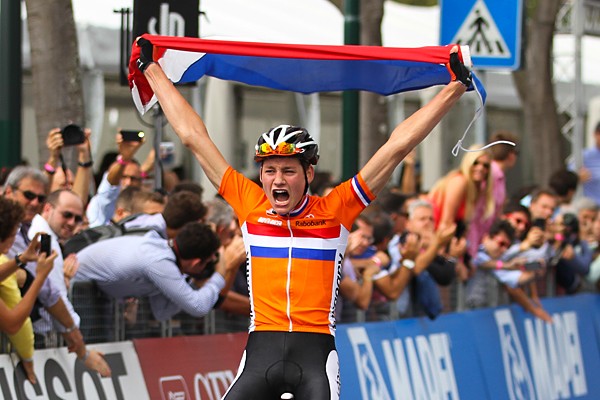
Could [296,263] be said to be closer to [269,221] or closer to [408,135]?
[269,221]

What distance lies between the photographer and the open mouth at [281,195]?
6.96m

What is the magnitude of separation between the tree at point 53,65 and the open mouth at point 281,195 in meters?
4.36

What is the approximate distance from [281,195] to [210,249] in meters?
2.16

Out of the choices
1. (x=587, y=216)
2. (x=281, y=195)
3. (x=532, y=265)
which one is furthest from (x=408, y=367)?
(x=587, y=216)

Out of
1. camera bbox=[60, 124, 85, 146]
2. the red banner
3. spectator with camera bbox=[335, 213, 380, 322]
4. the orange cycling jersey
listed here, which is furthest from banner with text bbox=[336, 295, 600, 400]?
the orange cycling jersey

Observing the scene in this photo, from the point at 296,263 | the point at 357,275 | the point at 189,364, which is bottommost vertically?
the point at 189,364

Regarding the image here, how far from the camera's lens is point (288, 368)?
6930 mm

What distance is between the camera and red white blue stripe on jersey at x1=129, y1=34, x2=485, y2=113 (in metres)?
7.54

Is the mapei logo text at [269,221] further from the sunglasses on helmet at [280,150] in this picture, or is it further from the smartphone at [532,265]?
the smartphone at [532,265]

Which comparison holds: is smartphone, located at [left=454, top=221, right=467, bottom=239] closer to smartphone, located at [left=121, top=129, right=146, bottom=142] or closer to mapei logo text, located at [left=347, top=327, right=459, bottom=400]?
mapei logo text, located at [left=347, top=327, right=459, bottom=400]

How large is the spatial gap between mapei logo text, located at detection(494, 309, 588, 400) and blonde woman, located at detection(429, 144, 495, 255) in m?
1.06

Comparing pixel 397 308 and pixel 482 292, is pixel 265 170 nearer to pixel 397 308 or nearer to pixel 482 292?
pixel 397 308

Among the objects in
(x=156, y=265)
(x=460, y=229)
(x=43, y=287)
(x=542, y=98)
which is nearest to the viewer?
(x=43, y=287)

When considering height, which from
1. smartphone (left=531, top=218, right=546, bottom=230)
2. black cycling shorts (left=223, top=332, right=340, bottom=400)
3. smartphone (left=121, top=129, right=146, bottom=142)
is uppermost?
smartphone (left=121, top=129, right=146, bottom=142)
